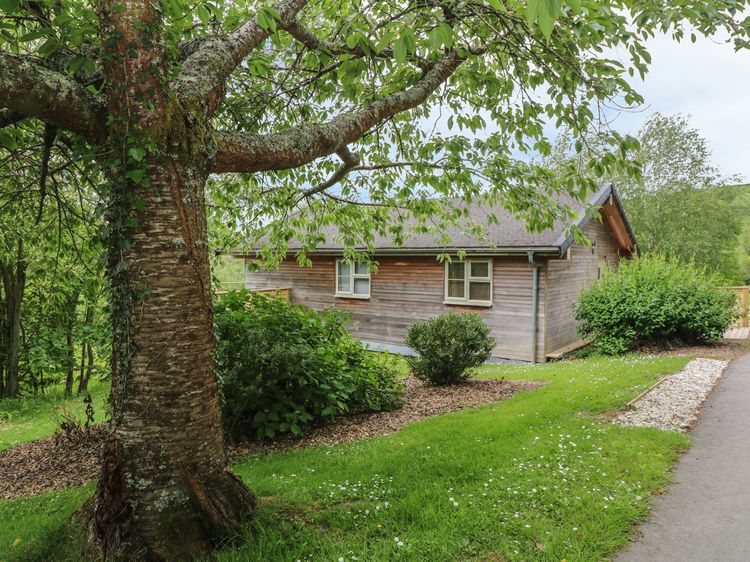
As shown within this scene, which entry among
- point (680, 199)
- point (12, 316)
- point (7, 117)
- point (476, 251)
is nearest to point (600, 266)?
point (476, 251)

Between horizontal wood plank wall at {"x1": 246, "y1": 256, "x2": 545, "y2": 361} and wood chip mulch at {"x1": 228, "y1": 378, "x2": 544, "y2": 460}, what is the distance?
3.38 metres

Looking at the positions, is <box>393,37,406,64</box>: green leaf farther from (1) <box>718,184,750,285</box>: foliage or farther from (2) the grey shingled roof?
(1) <box>718,184,750,285</box>: foliage

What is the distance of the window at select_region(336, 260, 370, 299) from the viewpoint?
16719 mm

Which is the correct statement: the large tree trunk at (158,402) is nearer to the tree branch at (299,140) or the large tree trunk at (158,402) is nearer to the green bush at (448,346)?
the tree branch at (299,140)

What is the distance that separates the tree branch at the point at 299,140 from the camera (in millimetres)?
3156

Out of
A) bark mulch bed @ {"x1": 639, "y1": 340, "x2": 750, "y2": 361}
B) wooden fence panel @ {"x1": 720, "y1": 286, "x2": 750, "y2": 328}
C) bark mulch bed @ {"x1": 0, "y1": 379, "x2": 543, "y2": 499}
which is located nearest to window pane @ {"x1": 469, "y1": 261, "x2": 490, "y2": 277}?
bark mulch bed @ {"x1": 639, "y1": 340, "x2": 750, "y2": 361}

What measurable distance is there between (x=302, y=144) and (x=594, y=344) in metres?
12.0

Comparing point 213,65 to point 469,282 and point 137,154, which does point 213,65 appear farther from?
point 469,282

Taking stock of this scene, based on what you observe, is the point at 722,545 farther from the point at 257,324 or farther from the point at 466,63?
the point at 466,63

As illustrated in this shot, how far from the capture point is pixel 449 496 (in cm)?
353

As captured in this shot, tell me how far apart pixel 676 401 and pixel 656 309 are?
6.20 metres

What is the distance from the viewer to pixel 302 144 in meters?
3.58

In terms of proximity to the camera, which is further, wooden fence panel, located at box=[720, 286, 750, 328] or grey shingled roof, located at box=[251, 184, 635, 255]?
wooden fence panel, located at box=[720, 286, 750, 328]

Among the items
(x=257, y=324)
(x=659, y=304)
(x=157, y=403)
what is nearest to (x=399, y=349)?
(x=659, y=304)
